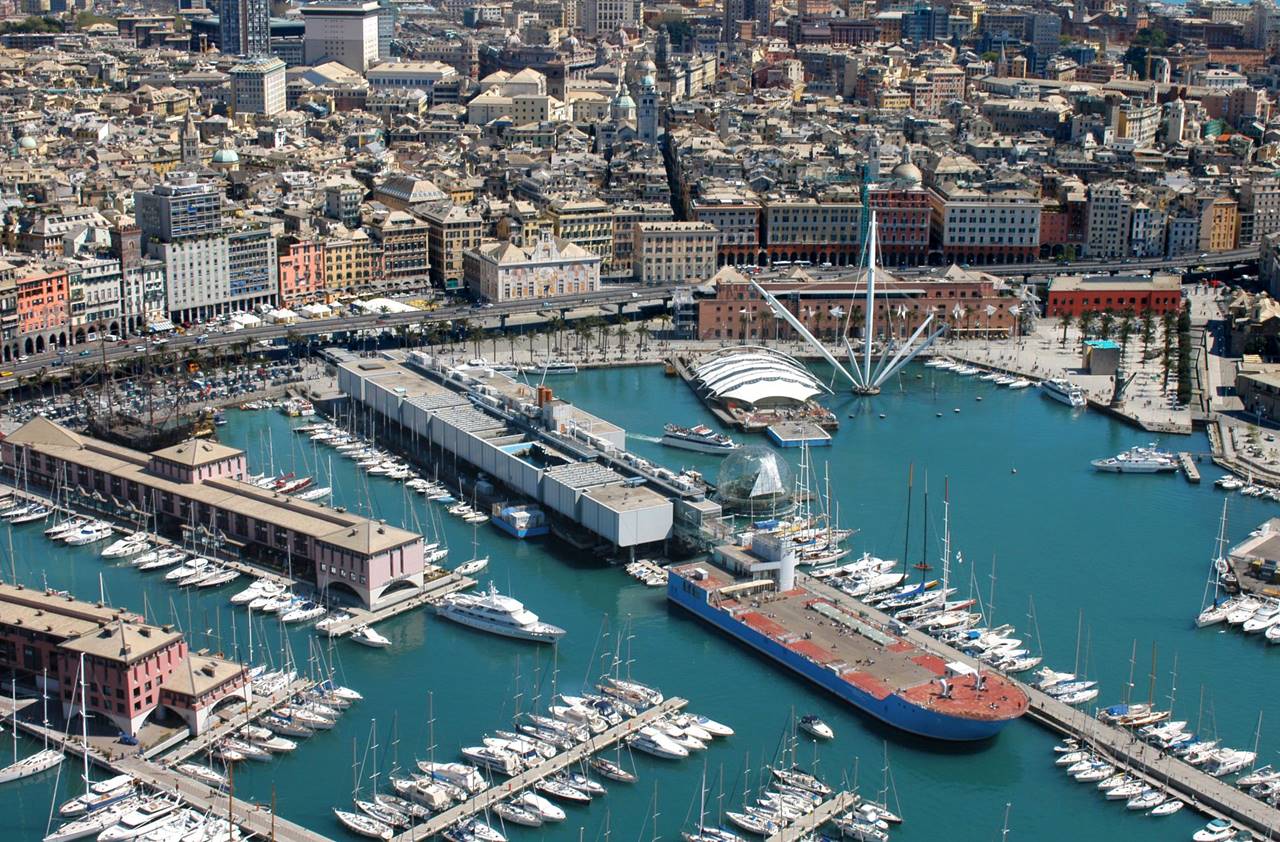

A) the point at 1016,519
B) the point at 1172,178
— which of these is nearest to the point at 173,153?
the point at 1172,178

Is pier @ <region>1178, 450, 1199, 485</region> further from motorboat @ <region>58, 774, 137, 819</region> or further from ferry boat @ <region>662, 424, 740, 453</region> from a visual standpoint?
motorboat @ <region>58, 774, 137, 819</region>

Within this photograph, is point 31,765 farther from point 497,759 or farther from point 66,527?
point 66,527

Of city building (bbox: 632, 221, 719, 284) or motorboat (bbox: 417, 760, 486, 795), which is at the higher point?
city building (bbox: 632, 221, 719, 284)

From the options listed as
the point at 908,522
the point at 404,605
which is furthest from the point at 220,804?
the point at 908,522

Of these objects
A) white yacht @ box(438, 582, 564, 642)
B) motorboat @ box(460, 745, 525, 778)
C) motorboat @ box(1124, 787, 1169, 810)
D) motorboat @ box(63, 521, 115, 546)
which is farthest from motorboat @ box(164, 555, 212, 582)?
motorboat @ box(1124, 787, 1169, 810)

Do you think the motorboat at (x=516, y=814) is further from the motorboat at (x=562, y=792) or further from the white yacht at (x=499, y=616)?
the white yacht at (x=499, y=616)

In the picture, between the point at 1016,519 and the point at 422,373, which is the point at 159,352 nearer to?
the point at 422,373
